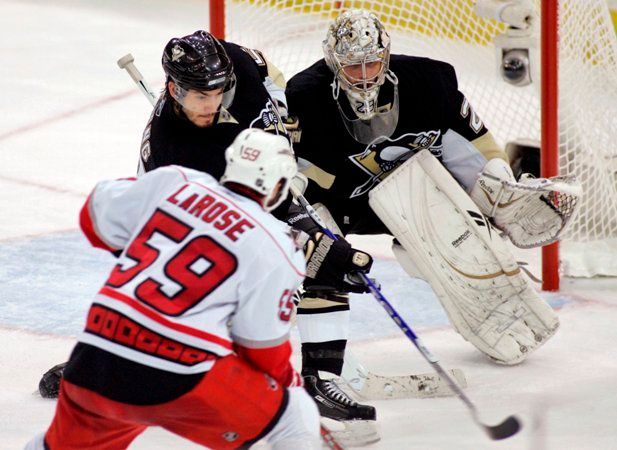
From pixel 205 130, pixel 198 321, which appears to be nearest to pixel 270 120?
pixel 205 130

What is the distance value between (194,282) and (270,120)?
1029 millimetres

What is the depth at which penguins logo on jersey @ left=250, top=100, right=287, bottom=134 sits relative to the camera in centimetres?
322

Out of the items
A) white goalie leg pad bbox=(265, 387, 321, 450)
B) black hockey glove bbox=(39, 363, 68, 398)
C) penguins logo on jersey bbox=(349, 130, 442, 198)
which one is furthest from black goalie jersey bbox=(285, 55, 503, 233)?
white goalie leg pad bbox=(265, 387, 321, 450)

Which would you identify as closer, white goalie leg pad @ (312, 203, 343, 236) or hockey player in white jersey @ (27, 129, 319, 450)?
hockey player in white jersey @ (27, 129, 319, 450)

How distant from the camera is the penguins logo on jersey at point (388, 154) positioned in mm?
3529

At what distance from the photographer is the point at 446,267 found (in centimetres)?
371

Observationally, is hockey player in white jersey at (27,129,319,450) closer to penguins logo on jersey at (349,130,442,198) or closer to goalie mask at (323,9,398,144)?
goalie mask at (323,9,398,144)

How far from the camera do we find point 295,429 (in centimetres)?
239

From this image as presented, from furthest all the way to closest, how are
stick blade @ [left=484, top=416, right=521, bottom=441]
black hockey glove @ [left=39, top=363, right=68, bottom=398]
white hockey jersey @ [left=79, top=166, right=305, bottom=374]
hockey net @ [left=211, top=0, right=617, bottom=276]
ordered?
hockey net @ [left=211, top=0, right=617, bottom=276], black hockey glove @ [left=39, top=363, right=68, bottom=398], stick blade @ [left=484, top=416, right=521, bottom=441], white hockey jersey @ [left=79, top=166, right=305, bottom=374]

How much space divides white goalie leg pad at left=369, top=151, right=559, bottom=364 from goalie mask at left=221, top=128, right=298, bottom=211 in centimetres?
125

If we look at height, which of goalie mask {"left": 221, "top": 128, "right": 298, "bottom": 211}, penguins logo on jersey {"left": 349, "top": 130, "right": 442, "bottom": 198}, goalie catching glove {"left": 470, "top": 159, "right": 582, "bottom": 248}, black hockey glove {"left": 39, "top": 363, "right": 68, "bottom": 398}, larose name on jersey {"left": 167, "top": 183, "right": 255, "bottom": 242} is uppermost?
goalie mask {"left": 221, "top": 128, "right": 298, "bottom": 211}

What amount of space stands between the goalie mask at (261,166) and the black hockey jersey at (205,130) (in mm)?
640

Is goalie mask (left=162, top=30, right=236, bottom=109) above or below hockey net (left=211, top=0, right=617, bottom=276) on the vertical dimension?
above

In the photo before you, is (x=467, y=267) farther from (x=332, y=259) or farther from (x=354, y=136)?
(x=332, y=259)
